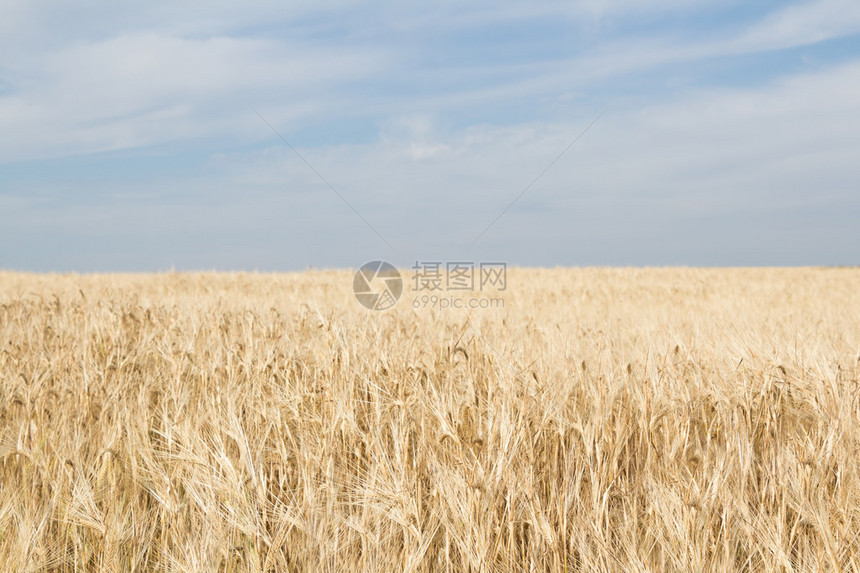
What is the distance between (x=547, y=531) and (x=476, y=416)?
73cm

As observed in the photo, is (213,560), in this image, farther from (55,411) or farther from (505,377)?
(55,411)

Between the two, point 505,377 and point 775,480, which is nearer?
point 775,480

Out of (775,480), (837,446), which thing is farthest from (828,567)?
(837,446)

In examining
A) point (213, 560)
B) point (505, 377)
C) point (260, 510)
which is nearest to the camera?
point (213, 560)

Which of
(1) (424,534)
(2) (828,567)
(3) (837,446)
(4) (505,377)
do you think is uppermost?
(4) (505,377)

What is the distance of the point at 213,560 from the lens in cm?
172

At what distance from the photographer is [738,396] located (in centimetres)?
276

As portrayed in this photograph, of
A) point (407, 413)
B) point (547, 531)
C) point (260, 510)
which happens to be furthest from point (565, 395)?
point (260, 510)

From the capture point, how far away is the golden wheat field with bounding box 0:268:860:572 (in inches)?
71.0

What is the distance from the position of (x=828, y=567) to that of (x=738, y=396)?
1.05 meters

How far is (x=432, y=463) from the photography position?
7.07 feet

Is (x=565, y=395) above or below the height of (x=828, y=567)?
above

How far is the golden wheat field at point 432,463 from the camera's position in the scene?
5.92ft

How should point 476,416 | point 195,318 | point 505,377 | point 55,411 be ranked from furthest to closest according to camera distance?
1. point 195,318
2. point 55,411
3. point 505,377
4. point 476,416
